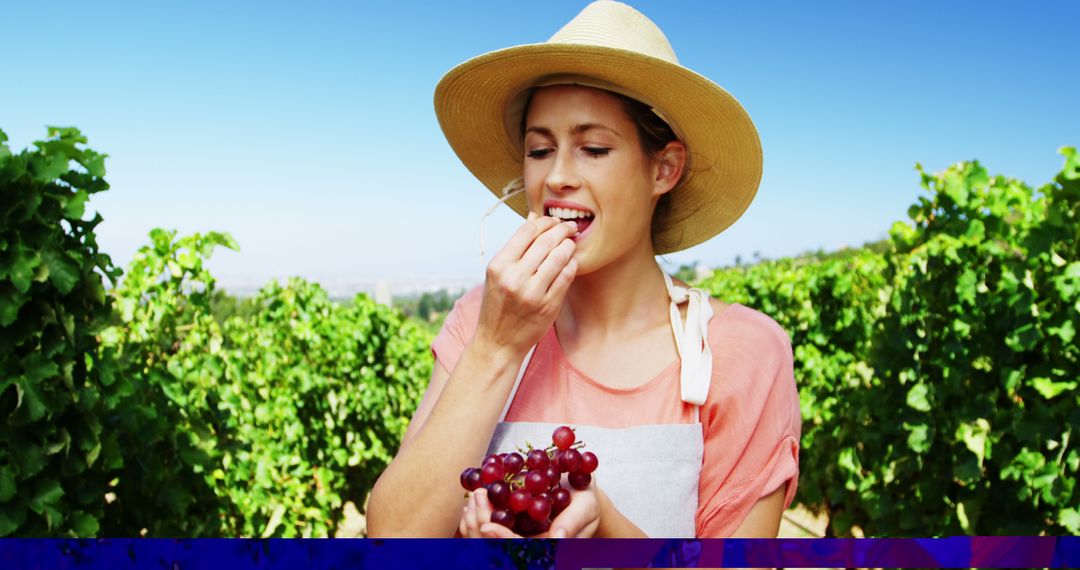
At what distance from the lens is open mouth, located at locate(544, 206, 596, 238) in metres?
1.98

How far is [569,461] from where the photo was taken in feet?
5.24

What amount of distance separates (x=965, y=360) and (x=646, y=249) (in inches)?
102

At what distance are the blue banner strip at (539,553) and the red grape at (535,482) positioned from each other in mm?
284

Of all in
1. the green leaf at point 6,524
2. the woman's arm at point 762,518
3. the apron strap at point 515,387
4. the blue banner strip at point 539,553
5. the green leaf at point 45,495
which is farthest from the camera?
the green leaf at point 45,495

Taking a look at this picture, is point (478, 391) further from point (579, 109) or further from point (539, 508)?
point (579, 109)

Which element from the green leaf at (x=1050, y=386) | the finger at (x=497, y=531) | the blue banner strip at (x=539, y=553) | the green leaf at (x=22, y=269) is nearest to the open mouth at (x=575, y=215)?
the finger at (x=497, y=531)

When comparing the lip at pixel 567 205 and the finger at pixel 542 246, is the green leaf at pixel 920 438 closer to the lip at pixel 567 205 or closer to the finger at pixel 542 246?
the lip at pixel 567 205

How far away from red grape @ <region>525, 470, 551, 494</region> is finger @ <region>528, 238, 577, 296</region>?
0.39 m

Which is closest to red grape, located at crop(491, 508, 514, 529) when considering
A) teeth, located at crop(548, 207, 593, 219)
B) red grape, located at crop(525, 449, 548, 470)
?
red grape, located at crop(525, 449, 548, 470)

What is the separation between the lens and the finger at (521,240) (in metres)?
1.79

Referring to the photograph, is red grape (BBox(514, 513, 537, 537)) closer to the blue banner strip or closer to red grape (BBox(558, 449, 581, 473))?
red grape (BBox(558, 449, 581, 473))

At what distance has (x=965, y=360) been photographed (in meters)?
4.14

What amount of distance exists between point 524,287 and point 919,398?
3.18 metres

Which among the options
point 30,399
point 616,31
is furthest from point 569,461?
point 30,399
